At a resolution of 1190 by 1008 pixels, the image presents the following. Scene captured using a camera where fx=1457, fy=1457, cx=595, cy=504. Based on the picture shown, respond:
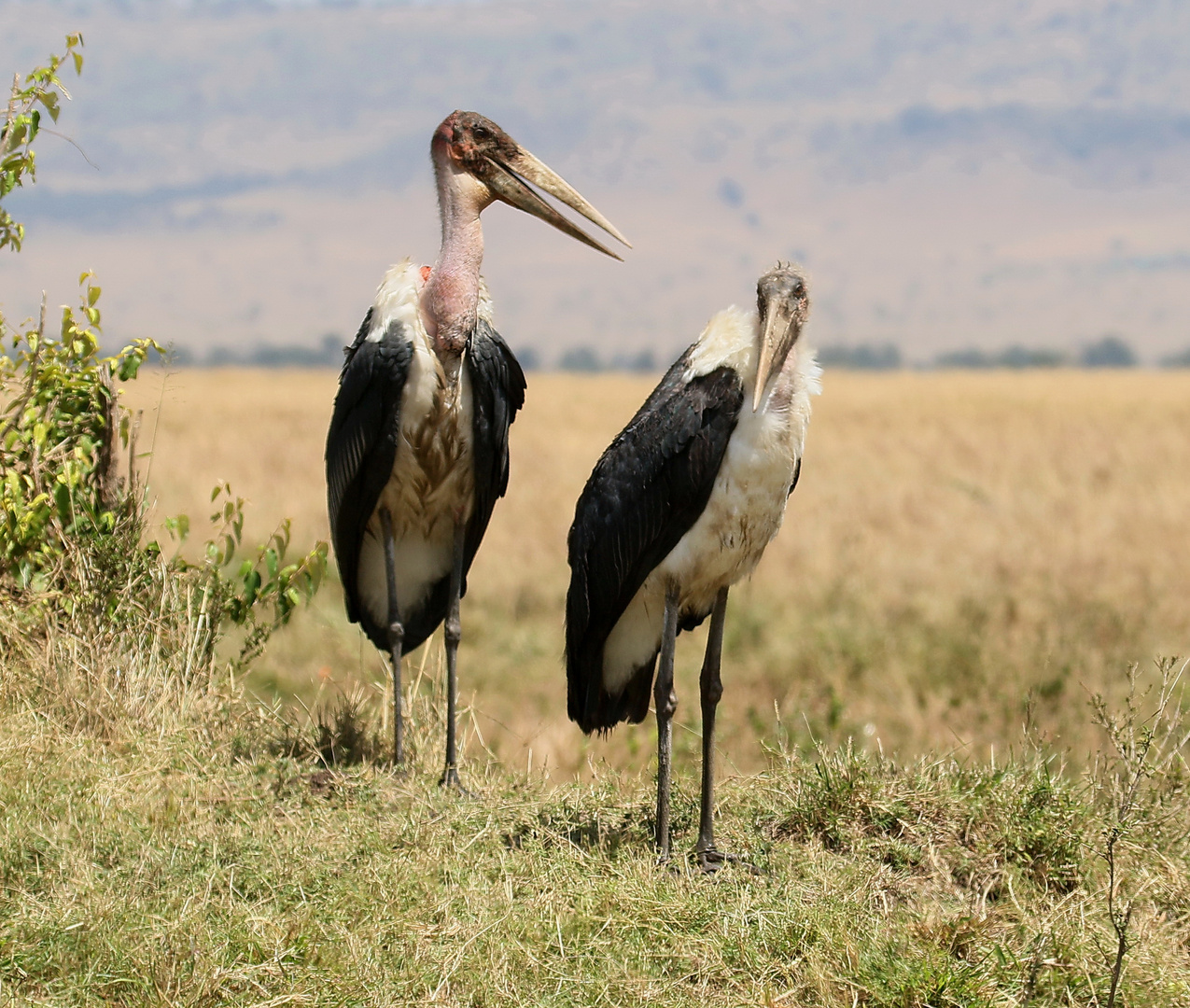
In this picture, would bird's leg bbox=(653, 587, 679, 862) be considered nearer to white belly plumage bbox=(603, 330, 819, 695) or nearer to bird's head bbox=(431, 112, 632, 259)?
white belly plumage bbox=(603, 330, 819, 695)

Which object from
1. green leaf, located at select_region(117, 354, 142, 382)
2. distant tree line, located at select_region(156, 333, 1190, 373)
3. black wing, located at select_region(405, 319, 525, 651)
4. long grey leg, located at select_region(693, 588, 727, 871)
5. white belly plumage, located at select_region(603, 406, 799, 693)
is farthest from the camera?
distant tree line, located at select_region(156, 333, 1190, 373)

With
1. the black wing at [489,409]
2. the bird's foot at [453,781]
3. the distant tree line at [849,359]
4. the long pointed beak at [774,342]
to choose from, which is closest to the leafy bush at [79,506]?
the black wing at [489,409]

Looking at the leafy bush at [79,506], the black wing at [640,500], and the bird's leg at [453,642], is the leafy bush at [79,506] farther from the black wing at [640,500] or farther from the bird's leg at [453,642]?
the black wing at [640,500]

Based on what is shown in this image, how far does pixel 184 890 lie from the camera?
4.11 meters

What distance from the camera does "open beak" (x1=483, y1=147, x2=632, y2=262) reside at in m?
5.64

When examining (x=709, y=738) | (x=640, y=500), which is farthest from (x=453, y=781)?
(x=640, y=500)

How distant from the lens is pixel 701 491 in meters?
4.55

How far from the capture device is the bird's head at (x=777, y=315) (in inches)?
173

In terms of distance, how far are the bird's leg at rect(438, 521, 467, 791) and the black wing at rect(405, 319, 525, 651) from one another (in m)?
0.05

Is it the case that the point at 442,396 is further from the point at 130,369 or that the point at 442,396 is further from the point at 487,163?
the point at 130,369

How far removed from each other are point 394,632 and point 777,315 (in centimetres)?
249

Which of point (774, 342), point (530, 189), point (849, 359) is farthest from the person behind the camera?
point (849, 359)

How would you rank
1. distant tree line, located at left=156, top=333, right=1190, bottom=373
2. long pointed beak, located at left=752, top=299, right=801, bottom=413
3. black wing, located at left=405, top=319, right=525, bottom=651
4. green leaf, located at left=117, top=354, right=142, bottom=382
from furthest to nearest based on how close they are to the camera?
distant tree line, located at left=156, top=333, right=1190, bottom=373 → green leaf, located at left=117, top=354, right=142, bottom=382 → black wing, located at left=405, top=319, right=525, bottom=651 → long pointed beak, located at left=752, top=299, right=801, bottom=413

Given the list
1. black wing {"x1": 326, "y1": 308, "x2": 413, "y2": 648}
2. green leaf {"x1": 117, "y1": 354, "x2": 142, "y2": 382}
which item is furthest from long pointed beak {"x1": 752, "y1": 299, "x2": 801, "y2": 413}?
green leaf {"x1": 117, "y1": 354, "x2": 142, "y2": 382}
